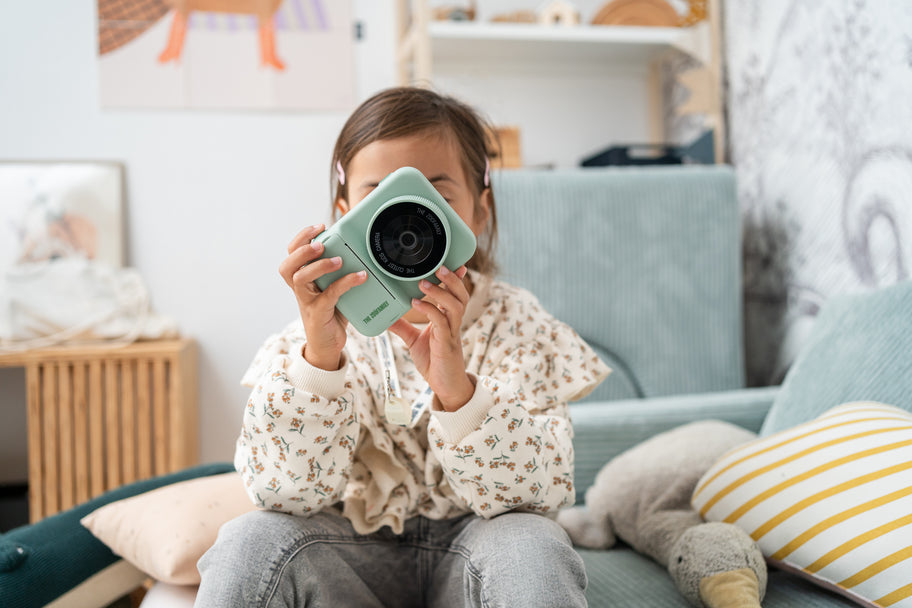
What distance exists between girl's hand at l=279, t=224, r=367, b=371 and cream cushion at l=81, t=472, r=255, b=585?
31 centimetres

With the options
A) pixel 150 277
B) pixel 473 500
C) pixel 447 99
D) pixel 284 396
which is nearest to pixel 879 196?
pixel 447 99

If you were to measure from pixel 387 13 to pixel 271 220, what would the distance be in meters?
0.68

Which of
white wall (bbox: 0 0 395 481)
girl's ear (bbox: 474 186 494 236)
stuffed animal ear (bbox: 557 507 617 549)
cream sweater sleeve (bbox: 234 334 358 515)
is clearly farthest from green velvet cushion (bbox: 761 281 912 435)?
white wall (bbox: 0 0 395 481)

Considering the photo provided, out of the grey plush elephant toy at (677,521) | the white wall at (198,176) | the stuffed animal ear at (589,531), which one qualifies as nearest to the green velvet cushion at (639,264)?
the grey plush elephant toy at (677,521)

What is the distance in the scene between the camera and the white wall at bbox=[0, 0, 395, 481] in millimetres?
1810

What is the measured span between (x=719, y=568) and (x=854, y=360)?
1.26ft

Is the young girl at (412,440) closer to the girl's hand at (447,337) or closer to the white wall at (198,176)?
the girl's hand at (447,337)

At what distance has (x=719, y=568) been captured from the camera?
2.36 ft

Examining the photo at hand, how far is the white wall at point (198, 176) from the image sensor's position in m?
1.81

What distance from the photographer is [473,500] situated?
0.70 m

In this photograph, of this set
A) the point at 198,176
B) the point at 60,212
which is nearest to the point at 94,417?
the point at 60,212

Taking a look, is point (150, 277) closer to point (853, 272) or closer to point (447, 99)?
point (447, 99)

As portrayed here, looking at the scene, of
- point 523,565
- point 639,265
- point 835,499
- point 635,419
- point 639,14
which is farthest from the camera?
point 639,14

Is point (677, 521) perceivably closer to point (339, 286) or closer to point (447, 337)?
point (447, 337)
